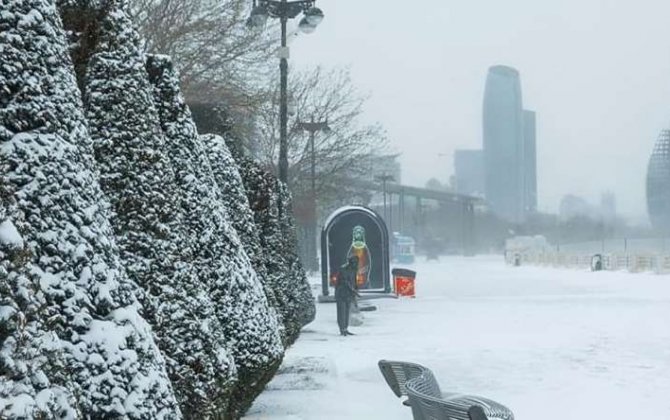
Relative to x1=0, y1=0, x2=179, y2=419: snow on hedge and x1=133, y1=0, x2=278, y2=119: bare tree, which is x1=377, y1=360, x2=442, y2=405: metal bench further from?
x1=133, y1=0, x2=278, y2=119: bare tree

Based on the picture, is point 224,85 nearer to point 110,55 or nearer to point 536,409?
point 536,409

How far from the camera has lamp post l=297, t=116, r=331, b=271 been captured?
2668cm

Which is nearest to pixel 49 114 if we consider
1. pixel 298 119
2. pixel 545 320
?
pixel 545 320

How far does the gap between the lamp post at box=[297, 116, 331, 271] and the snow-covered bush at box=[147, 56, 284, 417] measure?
1919 cm

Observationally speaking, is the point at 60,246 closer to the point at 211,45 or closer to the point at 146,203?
the point at 146,203

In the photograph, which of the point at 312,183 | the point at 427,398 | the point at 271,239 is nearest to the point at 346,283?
the point at 271,239

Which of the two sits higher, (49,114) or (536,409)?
(49,114)

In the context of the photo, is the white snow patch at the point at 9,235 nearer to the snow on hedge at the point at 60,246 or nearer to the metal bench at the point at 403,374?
the snow on hedge at the point at 60,246

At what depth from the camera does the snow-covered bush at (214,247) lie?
247 inches

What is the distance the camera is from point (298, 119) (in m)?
33.3

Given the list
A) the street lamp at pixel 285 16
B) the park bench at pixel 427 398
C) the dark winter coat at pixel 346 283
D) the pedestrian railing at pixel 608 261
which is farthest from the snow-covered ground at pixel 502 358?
the pedestrian railing at pixel 608 261

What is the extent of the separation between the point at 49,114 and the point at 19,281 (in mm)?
804

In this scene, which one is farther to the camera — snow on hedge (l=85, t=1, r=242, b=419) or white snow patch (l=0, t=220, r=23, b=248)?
snow on hedge (l=85, t=1, r=242, b=419)

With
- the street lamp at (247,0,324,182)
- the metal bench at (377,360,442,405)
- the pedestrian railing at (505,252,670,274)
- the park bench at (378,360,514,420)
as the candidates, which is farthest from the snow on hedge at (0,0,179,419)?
the pedestrian railing at (505,252,670,274)
